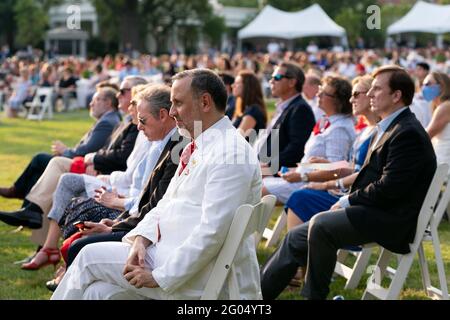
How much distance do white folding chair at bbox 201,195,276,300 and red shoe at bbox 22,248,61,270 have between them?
2888mm

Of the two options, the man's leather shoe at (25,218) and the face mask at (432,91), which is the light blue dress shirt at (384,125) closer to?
the man's leather shoe at (25,218)

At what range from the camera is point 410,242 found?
16.8ft

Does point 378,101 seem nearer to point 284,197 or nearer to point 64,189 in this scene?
point 284,197

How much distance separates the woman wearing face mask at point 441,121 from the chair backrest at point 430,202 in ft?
10.3

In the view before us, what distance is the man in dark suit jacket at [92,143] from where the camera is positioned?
814 cm

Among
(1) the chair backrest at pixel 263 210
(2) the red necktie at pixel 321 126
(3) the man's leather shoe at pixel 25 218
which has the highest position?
(2) the red necktie at pixel 321 126

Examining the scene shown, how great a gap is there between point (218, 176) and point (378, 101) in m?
1.74

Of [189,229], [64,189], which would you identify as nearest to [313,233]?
[189,229]

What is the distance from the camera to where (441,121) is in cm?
822

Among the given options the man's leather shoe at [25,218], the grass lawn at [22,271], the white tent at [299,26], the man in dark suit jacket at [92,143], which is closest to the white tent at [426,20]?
the white tent at [299,26]

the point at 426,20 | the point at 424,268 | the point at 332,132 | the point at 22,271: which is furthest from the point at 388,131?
the point at 426,20

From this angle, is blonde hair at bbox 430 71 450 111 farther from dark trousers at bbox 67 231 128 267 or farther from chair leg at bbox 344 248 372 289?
dark trousers at bbox 67 231 128 267

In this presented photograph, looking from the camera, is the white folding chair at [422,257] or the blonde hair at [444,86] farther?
the blonde hair at [444,86]

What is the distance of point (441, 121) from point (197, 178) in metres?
4.74
